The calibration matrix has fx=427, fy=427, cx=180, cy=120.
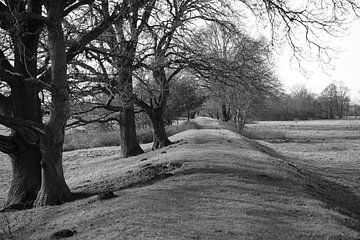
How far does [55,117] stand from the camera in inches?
425

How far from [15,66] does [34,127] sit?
7.81 feet

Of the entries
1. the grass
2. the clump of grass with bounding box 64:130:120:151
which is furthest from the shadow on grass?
the clump of grass with bounding box 64:130:120:151

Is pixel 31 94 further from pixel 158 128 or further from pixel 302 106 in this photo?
pixel 302 106

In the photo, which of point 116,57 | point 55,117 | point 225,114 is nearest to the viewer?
point 55,117

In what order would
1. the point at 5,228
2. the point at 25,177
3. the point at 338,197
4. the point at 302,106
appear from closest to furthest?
1. the point at 5,228
2. the point at 25,177
3. the point at 338,197
4. the point at 302,106

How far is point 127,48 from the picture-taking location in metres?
17.1

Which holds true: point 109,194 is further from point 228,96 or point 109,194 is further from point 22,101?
point 228,96

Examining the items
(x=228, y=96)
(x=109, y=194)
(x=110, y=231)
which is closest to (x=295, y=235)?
(x=110, y=231)

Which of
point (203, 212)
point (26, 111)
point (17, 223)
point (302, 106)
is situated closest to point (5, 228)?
point (17, 223)

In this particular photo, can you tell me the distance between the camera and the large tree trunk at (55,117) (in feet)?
34.9

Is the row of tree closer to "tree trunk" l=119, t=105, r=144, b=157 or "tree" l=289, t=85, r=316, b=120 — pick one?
"tree trunk" l=119, t=105, r=144, b=157

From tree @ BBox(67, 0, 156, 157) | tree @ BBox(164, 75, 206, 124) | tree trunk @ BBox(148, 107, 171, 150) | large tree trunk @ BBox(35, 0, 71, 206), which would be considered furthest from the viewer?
tree @ BBox(164, 75, 206, 124)

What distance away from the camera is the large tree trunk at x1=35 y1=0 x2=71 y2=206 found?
1064 centimetres

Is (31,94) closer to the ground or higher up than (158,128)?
higher up
